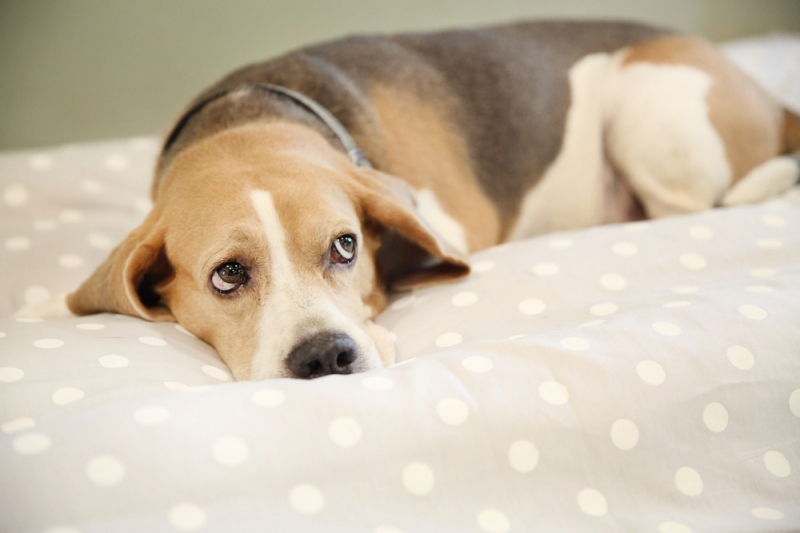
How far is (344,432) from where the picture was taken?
48.6 inches

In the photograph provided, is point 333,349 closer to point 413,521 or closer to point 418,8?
point 413,521

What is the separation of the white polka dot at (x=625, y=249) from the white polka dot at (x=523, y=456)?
0.99 metres

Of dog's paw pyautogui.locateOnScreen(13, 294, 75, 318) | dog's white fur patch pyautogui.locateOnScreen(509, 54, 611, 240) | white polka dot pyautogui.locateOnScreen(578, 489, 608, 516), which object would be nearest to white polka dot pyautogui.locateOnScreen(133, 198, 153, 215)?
dog's paw pyautogui.locateOnScreen(13, 294, 75, 318)

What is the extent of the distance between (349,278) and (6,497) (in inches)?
42.9

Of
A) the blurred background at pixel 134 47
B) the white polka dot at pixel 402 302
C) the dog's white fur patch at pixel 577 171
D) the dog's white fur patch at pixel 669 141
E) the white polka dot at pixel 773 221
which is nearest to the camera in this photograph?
the white polka dot at pixel 402 302

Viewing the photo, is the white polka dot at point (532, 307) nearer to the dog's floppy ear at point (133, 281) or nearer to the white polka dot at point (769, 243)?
the white polka dot at point (769, 243)

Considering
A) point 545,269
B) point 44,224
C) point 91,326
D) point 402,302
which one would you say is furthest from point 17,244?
point 545,269

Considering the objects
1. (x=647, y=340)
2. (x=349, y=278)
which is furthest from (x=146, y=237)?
(x=647, y=340)

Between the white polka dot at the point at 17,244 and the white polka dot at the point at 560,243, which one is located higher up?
the white polka dot at the point at 17,244

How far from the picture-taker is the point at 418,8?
4387 millimetres

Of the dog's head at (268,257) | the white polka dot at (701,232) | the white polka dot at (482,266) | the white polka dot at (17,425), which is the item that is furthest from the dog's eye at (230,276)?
the white polka dot at (701,232)

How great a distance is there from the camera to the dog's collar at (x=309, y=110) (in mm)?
2393

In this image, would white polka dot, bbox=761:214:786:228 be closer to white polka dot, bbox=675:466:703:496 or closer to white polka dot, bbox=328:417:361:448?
white polka dot, bbox=675:466:703:496

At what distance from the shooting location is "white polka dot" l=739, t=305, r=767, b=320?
1.55 m
